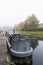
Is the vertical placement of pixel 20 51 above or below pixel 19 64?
above

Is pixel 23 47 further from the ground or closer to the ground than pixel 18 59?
further from the ground

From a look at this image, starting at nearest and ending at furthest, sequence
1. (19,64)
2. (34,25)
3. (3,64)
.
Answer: (3,64)
(19,64)
(34,25)

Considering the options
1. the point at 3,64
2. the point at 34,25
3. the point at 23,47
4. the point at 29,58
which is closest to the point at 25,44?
the point at 23,47

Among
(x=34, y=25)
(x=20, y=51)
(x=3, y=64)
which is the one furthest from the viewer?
(x=34, y=25)

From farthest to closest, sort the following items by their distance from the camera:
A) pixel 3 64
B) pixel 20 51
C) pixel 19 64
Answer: pixel 20 51
pixel 19 64
pixel 3 64

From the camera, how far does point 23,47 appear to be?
14.1 metres

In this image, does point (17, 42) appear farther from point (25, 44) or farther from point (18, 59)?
point (18, 59)

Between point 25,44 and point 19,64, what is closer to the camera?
point 19,64

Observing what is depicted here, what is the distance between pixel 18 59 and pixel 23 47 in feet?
5.20

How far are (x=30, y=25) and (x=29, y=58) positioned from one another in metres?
41.3

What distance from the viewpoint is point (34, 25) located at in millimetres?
54188

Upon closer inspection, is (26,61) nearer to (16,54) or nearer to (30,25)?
(16,54)

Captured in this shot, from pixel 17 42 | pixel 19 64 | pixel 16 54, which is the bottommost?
pixel 19 64

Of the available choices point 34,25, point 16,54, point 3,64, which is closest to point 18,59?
point 16,54
